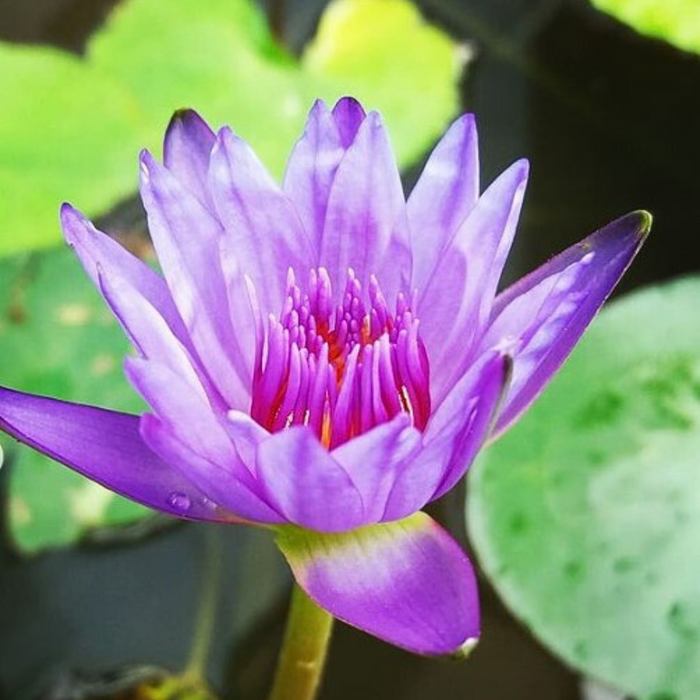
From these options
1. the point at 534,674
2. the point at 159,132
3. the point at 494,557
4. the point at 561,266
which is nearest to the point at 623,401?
the point at 494,557

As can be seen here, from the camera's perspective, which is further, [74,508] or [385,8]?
[385,8]

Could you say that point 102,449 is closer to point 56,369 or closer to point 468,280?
point 468,280

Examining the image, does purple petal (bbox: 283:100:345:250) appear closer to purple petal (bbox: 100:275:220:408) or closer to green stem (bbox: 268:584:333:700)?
purple petal (bbox: 100:275:220:408)

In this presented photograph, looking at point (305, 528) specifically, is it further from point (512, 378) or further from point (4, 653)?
point (4, 653)

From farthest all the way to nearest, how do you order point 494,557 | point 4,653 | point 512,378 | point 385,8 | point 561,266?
1. point 385,8
2. point 4,653
3. point 494,557
4. point 561,266
5. point 512,378

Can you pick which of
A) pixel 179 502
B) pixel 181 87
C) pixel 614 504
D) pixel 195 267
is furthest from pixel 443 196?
pixel 181 87

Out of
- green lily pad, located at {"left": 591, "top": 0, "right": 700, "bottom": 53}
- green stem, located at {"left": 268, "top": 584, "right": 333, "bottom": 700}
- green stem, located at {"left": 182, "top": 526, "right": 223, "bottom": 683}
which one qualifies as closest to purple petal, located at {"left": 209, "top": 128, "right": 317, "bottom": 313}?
green stem, located at {"left": 268, "top": 584, "right": 333, "bottom": 700}
